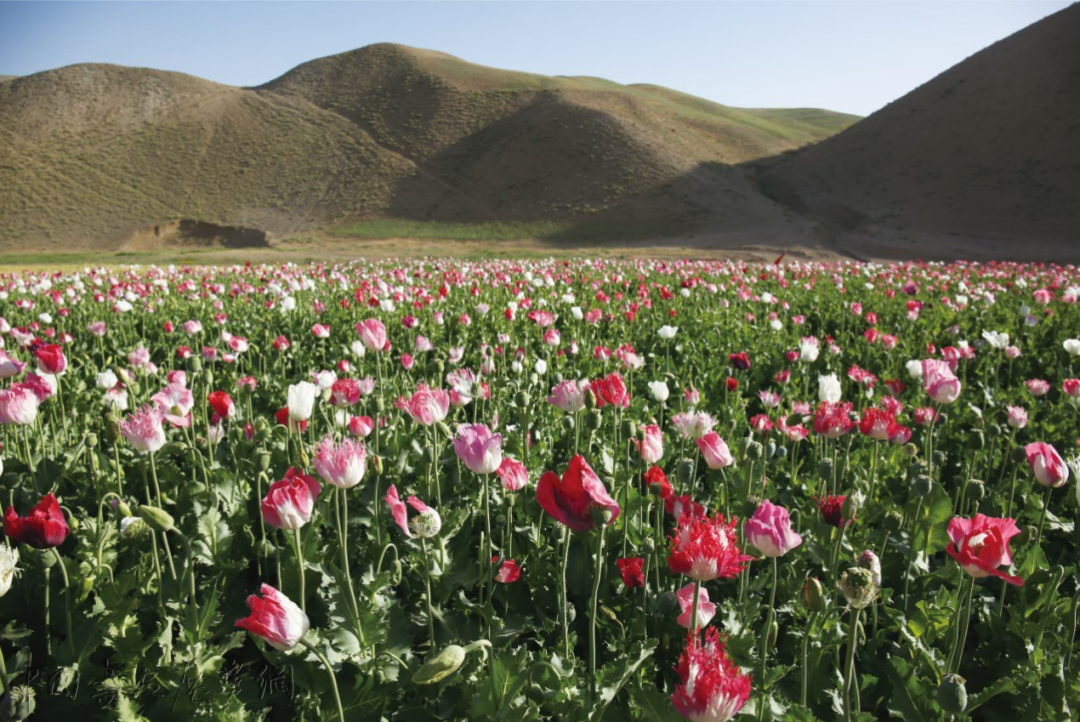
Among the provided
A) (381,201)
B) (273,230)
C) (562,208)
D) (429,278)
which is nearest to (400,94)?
(381,201)

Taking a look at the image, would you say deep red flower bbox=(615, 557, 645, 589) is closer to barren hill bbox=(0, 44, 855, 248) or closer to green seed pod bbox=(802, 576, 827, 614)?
green seed pod bbox=(802, 576, 827, 614)

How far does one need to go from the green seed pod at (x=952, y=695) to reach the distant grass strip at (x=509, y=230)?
42317 millimetres

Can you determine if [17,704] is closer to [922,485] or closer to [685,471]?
[685,471]

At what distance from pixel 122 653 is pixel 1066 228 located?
143 ft

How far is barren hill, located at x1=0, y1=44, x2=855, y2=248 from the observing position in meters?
51.0

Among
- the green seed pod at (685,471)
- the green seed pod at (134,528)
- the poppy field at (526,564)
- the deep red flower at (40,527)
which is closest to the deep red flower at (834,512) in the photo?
the poppy field at (526,564)

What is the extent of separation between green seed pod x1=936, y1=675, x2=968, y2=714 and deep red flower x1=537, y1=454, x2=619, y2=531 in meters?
0.63

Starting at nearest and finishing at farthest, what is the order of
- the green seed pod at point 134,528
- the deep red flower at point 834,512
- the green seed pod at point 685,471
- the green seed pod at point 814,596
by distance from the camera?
the green seed pod at point 814,596 < the green seed pod at point 134,528 < the deep red flower at point 834,512 < the green seed pod at point 685,471

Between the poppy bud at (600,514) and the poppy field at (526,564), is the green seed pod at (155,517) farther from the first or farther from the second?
the poppy bud at (600,514)

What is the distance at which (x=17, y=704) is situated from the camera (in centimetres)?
117

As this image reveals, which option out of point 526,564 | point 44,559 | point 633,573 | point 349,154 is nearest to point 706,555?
point 633,573

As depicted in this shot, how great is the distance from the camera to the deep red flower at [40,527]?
5.05 ft

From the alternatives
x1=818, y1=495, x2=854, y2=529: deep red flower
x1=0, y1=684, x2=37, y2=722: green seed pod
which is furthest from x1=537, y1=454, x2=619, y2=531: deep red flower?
x1=0, y1=684, x2=37, y2=722: green seed pod

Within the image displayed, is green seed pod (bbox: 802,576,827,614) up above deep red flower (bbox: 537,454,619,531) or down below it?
below
